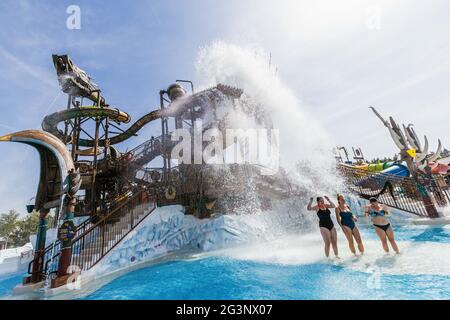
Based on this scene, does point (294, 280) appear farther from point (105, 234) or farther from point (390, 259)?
point (105, 234)

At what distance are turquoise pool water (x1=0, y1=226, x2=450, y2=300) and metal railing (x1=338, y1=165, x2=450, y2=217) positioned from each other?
8.29 feet

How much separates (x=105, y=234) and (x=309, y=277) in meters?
9.47

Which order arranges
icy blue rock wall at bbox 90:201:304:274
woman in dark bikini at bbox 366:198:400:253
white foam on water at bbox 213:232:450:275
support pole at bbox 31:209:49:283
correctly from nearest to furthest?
white foam on water at bbox 213:232:450:275
woman in dark bikini at bbox 366:198:400:253
support pole at bbox 31:209:49:283
icy blue rock wall at bbox 90:201:304:274

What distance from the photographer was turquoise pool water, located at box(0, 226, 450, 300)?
4606 mm

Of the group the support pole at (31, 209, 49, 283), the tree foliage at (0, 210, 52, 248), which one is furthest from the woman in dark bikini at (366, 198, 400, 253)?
the tree foliage at (0, 210, 52, 248)

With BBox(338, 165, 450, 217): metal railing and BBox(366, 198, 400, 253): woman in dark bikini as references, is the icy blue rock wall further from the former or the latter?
BBox(338, 165, 450, 217): metal railing

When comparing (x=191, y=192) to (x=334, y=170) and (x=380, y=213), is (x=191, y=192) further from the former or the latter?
(x=334, y=170)

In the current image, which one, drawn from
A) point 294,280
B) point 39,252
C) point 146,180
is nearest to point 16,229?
point 146,180

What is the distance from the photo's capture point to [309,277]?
19.0 ft

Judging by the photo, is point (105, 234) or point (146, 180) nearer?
point (105, 234)

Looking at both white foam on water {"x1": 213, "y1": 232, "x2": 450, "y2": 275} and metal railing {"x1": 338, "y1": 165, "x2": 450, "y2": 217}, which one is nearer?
white foam on water {"x1": 213, "y1": 232, "x2": 450, "y2": 275}

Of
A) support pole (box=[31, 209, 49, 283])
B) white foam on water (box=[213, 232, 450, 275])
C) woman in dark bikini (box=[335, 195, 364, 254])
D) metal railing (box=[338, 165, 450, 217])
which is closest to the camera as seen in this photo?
white foam on water (box=[213, 232, 450, 275])

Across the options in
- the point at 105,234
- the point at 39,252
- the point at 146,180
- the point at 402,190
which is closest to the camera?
the point at 39,252

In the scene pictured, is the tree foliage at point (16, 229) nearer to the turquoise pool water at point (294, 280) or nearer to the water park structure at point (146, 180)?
the water park structure at point (146, 180)
